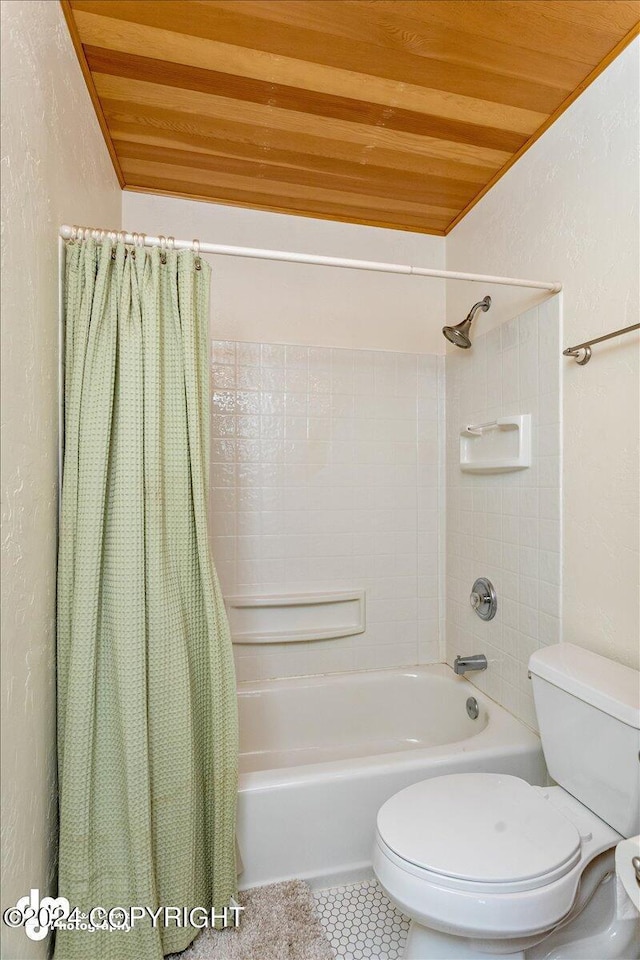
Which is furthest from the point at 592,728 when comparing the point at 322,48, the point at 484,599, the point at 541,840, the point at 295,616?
the point at 322,48

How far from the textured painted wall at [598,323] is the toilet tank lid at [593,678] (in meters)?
0.06

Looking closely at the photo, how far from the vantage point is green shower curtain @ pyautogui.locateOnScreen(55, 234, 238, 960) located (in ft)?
3.50

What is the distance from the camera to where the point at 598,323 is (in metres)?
1.29

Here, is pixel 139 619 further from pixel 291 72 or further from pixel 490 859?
pixel 291 72

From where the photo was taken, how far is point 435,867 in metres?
0.96

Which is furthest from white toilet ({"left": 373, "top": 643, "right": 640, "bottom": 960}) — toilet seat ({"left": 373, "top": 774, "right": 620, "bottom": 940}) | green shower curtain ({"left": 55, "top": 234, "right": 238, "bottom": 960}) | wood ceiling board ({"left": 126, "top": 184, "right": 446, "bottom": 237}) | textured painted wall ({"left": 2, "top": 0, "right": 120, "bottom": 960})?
wood ceiling board ({"left": 126, "top": 184, "right": 446, "bottom": 237})

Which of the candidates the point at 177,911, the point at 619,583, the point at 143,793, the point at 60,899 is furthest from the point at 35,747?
the point at 619,583

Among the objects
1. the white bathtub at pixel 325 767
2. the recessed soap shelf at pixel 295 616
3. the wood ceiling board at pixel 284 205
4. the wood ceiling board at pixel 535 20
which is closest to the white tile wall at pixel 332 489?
the recessed soap shelf at pixel 295 616

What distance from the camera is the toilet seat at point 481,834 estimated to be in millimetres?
944

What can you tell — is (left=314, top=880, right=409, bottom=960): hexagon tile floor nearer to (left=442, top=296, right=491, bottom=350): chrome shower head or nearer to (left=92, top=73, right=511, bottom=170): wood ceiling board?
(left=442, top=296, right=491, bottom=350): chrome shower head

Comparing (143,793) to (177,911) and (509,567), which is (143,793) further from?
(509,567)

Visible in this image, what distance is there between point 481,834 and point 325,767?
1.58 ft

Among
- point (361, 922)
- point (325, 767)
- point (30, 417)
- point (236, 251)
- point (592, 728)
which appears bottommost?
point (361, 922)

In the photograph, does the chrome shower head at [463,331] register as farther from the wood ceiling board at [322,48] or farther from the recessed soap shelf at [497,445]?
the wood ceiling board at [322,48]
